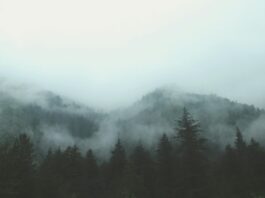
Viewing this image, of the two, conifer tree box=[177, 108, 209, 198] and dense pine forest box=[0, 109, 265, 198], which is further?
dense pine forest box=[0, 109, 265, 198]

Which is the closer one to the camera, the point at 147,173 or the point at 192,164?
the point at 192,164

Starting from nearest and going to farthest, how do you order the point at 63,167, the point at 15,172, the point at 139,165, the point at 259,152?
1. the point at 15,172
2. the point at 139,165
3. the point at 63,167
4. the point at 259,152

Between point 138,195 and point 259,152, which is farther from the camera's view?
point 259,152

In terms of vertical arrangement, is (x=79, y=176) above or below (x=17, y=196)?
above

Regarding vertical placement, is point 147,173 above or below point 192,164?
above

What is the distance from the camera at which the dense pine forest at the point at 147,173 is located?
33.4 meters

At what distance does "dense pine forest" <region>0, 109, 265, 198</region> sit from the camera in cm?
3338

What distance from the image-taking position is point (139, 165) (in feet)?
186

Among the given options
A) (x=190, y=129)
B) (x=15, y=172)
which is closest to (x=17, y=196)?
(x=15, y=172)

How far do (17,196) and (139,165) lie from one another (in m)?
21.9

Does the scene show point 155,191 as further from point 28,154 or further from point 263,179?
point 263,179

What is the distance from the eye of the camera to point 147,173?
182ft

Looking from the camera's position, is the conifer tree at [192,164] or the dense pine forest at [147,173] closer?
the conifer tree at [192,164]

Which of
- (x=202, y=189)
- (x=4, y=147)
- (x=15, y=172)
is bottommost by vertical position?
(x=202, y=189)
